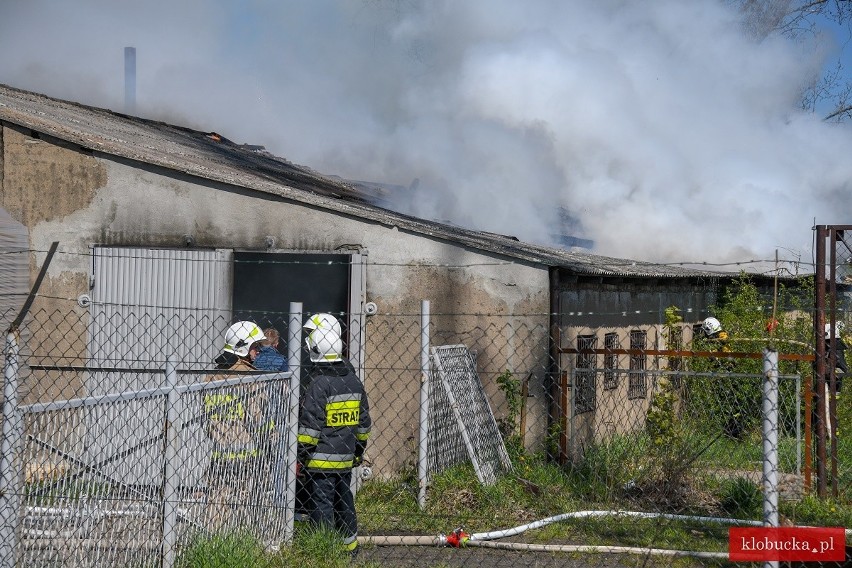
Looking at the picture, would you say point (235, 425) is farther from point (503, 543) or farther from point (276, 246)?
point (276, 246)

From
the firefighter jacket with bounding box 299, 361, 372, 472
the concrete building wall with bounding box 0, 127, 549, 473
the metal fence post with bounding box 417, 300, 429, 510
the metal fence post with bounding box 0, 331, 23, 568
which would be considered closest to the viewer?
the metal fence post with bounding box 0, 331, 23, 568

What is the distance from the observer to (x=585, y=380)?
10.2m

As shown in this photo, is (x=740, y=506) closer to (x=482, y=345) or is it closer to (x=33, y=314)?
(x=482, y=345)

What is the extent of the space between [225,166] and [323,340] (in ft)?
22.9

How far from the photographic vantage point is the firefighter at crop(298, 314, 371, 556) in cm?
601

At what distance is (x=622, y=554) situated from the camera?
6492mm

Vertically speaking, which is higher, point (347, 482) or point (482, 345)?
point (482, 345)

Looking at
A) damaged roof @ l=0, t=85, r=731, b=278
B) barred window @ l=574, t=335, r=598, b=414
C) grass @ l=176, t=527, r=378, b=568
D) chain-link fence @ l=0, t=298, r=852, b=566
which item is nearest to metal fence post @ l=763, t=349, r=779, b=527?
chain-link fence @ l=0, t=298, r=852, b=566

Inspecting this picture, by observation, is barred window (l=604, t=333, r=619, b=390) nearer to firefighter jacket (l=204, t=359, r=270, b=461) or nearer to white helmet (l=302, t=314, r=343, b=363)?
white helmet (l=302, t=314, r=343, b=363)

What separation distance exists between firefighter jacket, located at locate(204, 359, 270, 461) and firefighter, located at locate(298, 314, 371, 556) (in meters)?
0.35

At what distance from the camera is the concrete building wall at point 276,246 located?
30.3 ft

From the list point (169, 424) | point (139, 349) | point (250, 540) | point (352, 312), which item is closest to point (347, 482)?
point (250, 540)

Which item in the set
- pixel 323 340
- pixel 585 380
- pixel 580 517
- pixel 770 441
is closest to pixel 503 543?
pixel 580 517

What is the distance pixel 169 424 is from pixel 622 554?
332 centimetres
